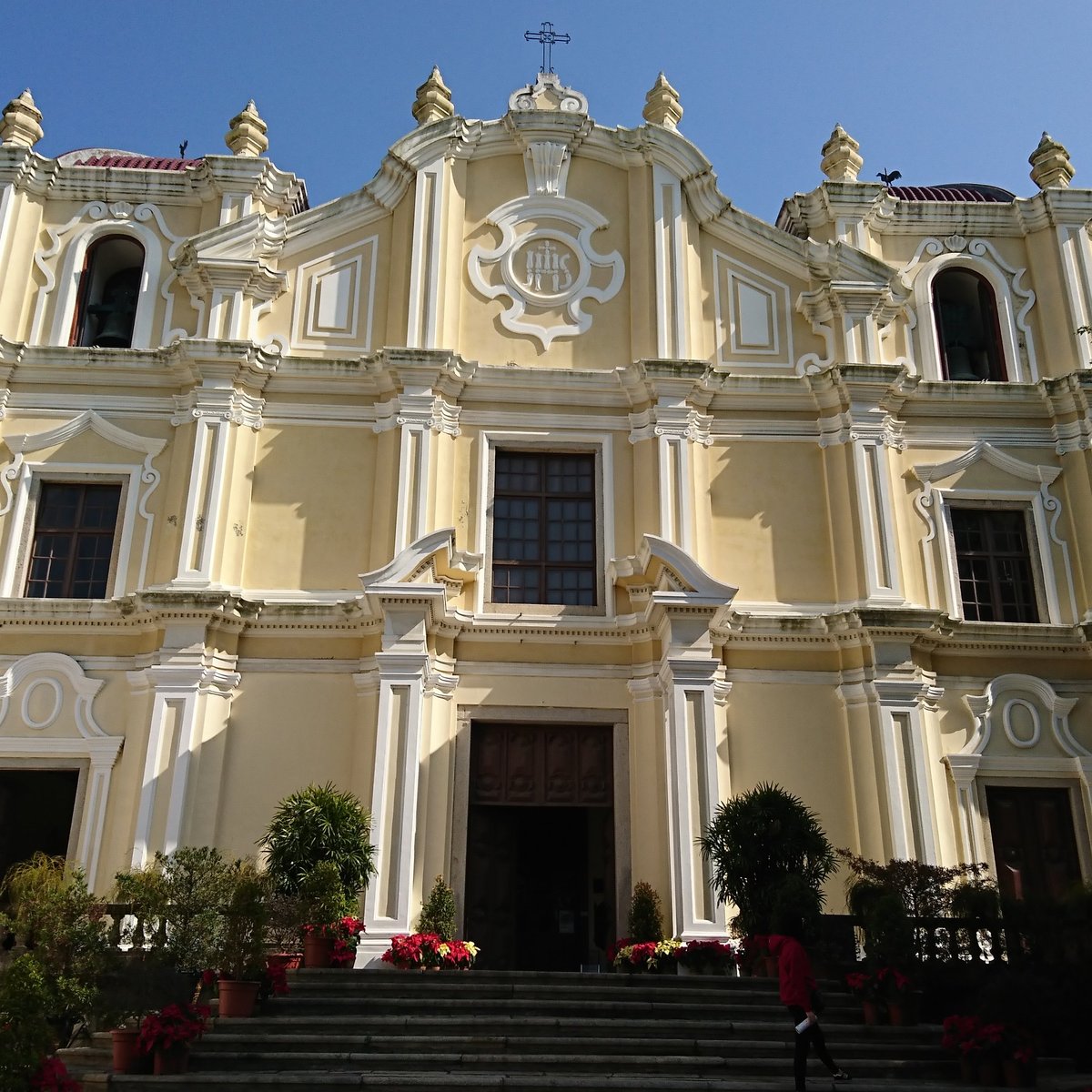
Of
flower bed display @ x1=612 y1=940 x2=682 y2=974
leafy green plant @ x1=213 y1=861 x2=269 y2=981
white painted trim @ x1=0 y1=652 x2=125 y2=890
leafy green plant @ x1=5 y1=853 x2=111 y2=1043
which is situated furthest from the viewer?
white painted trim @ x1=0 y1=652 x2=125 y2=890

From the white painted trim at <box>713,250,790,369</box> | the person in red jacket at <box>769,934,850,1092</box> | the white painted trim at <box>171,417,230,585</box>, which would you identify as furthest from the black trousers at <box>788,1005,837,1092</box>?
the white painted trim at <box>713,250,790,369</box>

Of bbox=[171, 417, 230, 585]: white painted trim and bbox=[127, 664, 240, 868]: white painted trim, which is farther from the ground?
bbox=[171, 417, 230, 585]: white painted trim

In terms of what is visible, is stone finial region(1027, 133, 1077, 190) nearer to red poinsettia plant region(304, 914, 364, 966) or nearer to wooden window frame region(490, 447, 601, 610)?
wooden window frame region(490, 447, 601, 610)

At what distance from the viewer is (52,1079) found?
7.78 metres

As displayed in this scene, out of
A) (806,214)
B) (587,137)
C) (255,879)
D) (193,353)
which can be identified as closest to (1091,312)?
(806,214)

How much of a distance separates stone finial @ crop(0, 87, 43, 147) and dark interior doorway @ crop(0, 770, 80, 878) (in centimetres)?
943

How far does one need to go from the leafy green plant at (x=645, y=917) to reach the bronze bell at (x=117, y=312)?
1052 cm

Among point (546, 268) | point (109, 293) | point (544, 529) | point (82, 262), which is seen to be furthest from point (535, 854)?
point (82, 262)

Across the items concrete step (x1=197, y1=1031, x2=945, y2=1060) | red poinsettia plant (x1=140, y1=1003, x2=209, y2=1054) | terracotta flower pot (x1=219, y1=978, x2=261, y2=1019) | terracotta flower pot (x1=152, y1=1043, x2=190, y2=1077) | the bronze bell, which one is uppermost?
the bronze bell

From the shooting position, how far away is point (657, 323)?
16703mm

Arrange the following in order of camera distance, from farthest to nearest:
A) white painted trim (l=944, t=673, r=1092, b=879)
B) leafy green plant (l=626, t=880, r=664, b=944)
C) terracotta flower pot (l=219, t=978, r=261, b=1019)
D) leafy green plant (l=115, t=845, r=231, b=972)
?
1. white painted trim (l=944, t=673, r=1092, b=879)
2. leafy green plant (l=626, t=880, r=664, b=944)
3. leafy green plant (l=115, t=845, r=231, b=972)
4. terracotta flower pot (l=219, t=978, r=261, b=1019)

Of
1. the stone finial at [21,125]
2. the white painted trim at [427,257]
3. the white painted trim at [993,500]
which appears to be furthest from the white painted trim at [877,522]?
the stone finial at [21,125]

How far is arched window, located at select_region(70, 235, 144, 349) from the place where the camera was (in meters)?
16.9

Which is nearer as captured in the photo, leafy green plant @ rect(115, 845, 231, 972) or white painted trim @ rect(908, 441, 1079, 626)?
leafy green plant @ rect(115, 845, 231, 972)
